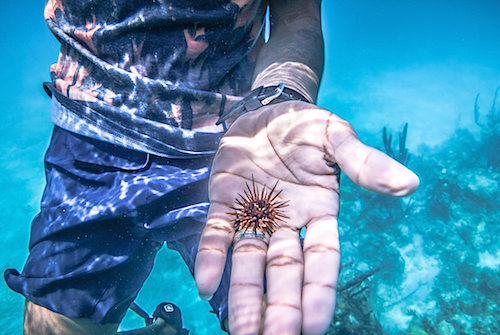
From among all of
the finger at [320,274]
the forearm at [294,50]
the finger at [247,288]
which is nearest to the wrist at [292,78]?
the forearm at [294,50]

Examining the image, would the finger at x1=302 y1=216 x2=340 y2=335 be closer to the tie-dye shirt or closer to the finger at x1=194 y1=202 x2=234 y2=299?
the finger at x1=194 y1=202 x2=234 y2=299

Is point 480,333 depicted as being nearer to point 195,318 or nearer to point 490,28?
point 195,318

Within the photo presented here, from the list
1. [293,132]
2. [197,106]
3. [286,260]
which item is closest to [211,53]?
[197,106]

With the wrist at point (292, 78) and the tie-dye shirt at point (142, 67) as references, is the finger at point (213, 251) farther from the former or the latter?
the wrist at point (292, 78)

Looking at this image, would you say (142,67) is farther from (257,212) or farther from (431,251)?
(431,251)

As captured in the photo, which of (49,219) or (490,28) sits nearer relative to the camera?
(49,219)

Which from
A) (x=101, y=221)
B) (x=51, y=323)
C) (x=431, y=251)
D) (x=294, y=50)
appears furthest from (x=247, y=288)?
(x=431, y=251)
